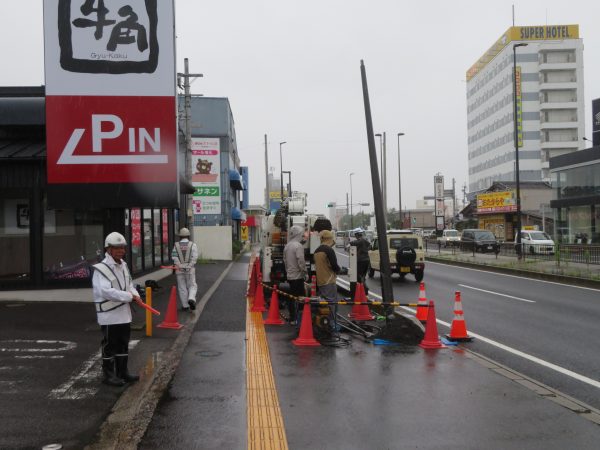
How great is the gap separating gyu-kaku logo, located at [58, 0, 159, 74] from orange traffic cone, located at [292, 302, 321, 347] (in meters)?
6.41

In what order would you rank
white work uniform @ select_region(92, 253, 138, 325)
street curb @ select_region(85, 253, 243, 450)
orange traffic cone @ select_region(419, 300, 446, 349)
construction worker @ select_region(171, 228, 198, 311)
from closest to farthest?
street curb @ select_region(85, 253, 243, 450), white work uniform @ select_region(92, 253, 138, 325), orange traffic cone @ select_region(419, 300, 446, 349), construction worker @ select_region(171, 228, 198, 311)

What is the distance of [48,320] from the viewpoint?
10.5 metres

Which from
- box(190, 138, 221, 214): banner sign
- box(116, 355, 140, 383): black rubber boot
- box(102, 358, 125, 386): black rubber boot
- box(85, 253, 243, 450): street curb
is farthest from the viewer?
box(190, 138, 221, 214): banner sign

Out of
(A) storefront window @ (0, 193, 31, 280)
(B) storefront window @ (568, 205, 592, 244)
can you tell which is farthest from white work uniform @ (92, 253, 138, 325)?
(B) storefront window @ (568, 205, 592, 244)

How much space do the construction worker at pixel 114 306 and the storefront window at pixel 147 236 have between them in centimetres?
1405

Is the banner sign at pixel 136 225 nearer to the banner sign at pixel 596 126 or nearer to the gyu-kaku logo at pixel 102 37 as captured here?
the gyu-kaku logo at pixel 102 37

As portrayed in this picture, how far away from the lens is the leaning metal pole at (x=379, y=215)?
10.1 metres

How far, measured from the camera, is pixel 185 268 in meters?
11.9

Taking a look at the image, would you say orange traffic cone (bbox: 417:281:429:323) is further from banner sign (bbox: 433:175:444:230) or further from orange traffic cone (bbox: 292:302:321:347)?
banner sign (bbox: 433:175:444:230)

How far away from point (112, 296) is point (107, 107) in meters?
6.43

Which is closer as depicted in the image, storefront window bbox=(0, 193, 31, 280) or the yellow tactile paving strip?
the yellow tactile paving strip

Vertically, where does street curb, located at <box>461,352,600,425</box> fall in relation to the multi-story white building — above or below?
below

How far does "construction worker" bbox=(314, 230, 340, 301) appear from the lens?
9.13 m

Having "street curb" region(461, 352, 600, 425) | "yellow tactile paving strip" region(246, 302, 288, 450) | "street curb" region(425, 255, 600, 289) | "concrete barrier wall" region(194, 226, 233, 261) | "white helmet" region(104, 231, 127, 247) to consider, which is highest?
"white helmet" region(104, 231, 127, 247)
